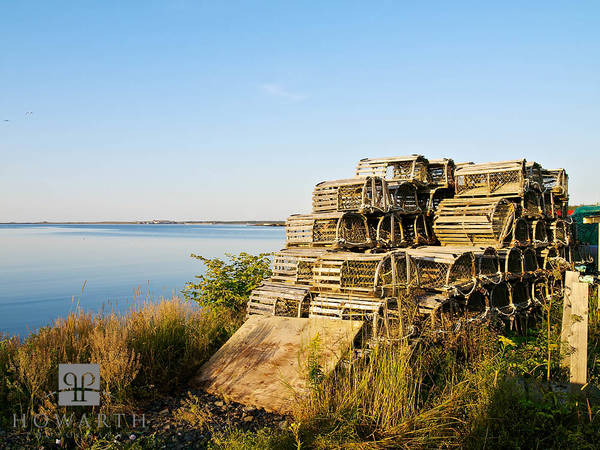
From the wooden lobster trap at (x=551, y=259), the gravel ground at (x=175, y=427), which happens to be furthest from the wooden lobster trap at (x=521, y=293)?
the gravel ground at (x=175, y=427)

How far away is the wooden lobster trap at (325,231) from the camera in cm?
780

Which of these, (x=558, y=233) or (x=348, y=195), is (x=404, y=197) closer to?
(x=348, y=195)

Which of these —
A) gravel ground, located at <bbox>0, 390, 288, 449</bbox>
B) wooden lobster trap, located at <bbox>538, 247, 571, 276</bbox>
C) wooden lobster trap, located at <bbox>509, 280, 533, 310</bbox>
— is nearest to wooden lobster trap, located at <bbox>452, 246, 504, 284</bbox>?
wooden lobster trap, located at <bbox>509, 280, 533, 310</bbox>

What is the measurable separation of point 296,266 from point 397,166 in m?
4.17

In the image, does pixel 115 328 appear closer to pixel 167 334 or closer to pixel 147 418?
pixel 167 334

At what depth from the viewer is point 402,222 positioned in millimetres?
9797

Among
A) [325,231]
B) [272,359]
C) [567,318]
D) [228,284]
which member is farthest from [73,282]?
[567,318]

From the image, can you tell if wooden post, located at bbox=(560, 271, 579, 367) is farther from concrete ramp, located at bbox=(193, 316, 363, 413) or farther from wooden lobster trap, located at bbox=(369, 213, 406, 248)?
wooden lobster trap, located at bbox=(369, 213, 406, 248)

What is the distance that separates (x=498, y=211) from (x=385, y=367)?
6.03m

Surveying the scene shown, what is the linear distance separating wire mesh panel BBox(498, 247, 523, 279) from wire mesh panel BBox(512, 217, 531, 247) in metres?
0.23

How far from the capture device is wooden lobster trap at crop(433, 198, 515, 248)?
8.46 m

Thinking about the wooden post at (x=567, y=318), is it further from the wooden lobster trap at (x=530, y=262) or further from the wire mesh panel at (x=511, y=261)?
the wooden lobster trap at (x=530, y=262)

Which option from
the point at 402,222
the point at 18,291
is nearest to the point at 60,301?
the point at 18,291

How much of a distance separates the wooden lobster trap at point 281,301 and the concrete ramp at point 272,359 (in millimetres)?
406
